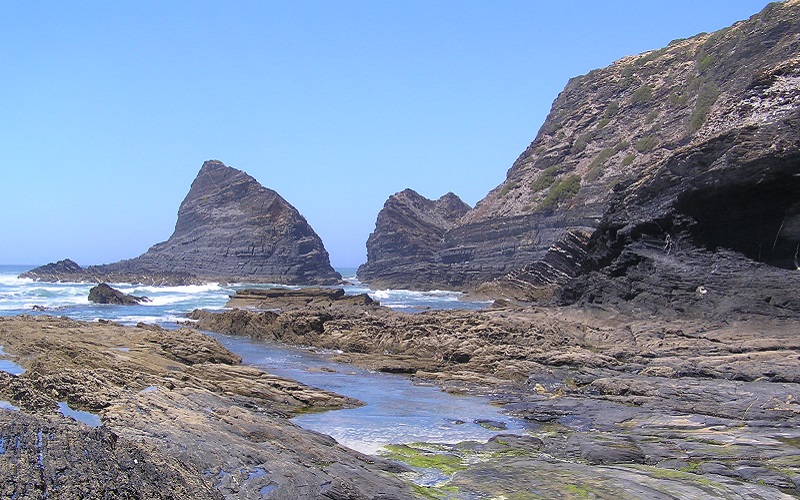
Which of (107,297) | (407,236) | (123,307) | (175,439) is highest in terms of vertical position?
(407,236)

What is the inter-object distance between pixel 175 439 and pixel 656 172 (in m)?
23.6

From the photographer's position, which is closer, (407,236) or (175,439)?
(175,439)

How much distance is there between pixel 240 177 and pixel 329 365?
8887cm

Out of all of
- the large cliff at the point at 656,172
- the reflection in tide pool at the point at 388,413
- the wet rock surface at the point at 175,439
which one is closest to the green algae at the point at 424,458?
the reflection in tide pool at the point at 388,413

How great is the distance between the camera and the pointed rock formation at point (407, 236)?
89.2m

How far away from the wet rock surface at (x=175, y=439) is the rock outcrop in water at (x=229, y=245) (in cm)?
7224

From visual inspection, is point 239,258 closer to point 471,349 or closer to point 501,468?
point 471,349

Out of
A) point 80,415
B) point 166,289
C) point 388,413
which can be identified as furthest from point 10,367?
point 166,289

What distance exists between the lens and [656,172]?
2767 centimetres

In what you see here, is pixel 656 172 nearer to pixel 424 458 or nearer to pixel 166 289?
pixel 424 458

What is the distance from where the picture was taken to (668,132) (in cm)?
6275

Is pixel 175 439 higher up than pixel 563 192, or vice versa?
pixel 563 192

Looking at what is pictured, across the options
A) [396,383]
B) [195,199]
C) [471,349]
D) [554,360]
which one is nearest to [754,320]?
[554,360]

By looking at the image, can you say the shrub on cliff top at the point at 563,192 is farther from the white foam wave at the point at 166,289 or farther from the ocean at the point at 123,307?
the white foam wave at the point at 166,289
